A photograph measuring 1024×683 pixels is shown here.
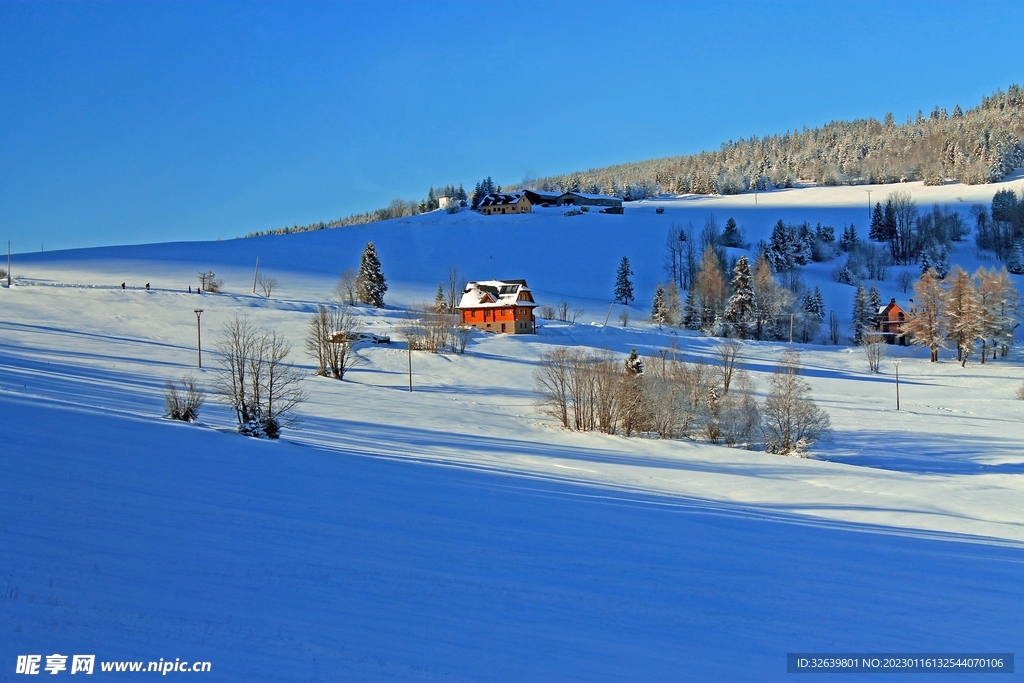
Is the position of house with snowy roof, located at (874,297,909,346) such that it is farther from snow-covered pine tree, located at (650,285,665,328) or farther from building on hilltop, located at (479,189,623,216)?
building on hilltop, located at (479,189,623,216)

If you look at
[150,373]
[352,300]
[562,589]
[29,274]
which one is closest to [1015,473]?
[562,589]

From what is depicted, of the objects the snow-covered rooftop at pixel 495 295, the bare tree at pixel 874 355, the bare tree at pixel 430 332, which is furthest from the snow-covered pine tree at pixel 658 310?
the bare tree at pixel 430 332

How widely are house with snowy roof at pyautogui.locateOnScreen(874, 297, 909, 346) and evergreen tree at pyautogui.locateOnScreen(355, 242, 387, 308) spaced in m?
54.1

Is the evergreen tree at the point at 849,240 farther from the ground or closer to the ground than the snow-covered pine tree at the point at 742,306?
farther from the ground

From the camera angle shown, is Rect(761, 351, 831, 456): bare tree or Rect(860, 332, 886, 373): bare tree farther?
Rect(860, 332, 886, 373): bare tree

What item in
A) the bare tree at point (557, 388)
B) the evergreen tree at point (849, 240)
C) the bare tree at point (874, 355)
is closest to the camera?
the bare tree at point (557, 388)

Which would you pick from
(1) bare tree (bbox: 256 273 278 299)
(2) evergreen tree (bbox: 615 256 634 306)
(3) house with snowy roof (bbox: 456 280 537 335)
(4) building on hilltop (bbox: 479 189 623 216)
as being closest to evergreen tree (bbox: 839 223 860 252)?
(4) building on hilltop (bbox: 479 189 623 216)

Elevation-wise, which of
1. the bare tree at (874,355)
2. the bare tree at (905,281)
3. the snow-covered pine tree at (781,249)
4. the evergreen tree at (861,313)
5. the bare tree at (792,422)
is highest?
the snow-covered pine tree at (781,249)

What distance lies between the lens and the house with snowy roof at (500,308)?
65.7 m

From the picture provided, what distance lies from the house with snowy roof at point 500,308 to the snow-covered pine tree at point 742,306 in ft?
80.3

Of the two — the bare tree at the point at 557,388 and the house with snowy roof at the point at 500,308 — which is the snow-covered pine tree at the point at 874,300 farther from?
the bare tree at the point at 557,388

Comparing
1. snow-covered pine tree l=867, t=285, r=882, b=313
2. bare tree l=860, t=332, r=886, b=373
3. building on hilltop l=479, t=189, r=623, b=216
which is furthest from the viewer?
building on hilltop l=479, t=189, r=623, b=216

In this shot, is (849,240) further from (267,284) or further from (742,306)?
(267,284)

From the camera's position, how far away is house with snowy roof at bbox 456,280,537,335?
216ft
